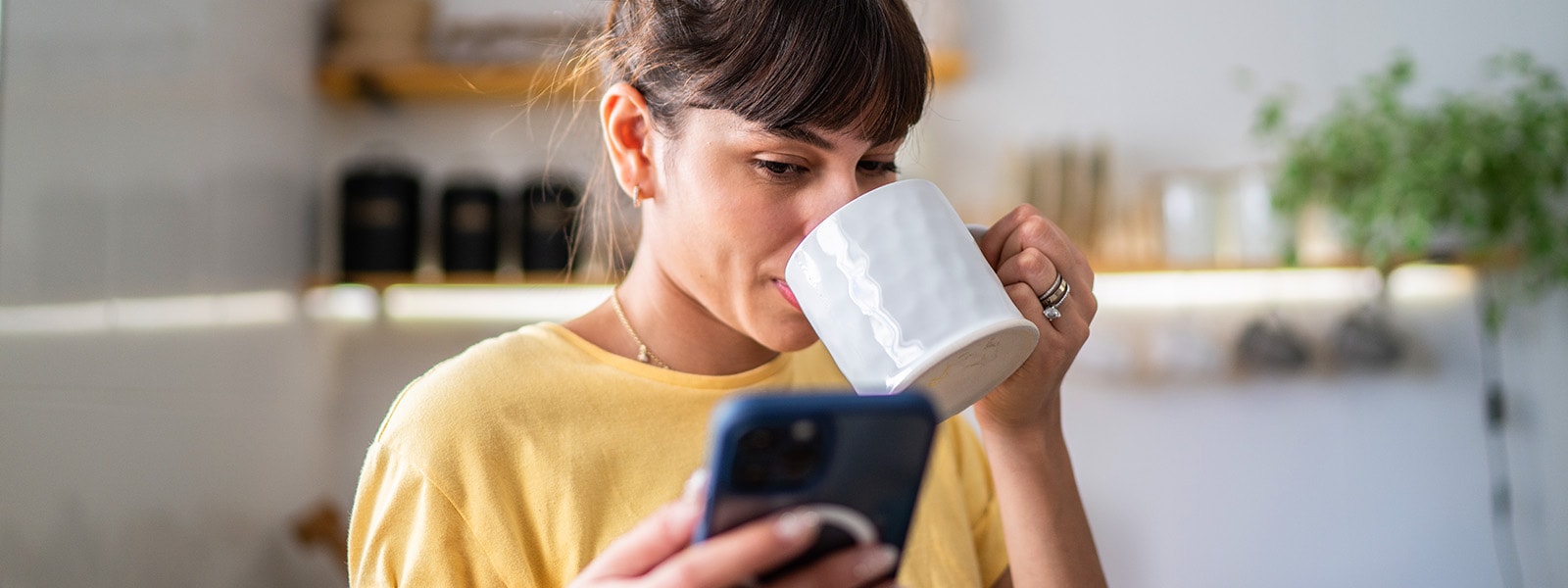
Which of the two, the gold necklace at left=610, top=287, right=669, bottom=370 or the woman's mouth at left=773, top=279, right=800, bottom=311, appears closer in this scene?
the woman's mouth at left=773, top=279, right=800, bottom=311

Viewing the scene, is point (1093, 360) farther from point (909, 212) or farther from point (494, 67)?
point (909, 212)

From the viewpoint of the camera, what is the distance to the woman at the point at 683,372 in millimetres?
719

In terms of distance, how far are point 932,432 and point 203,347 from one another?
217 centimetres

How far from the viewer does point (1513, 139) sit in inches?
98.1

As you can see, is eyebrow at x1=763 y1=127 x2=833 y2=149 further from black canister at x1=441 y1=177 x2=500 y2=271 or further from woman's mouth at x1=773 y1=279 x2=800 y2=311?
black canister at x1=441 y1=177 x2=500 y2=271

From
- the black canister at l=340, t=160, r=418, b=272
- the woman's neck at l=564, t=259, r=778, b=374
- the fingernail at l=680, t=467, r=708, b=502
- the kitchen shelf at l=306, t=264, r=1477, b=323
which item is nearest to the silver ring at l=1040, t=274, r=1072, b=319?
the woman's neck at l=564, t=259, r=778, b=374

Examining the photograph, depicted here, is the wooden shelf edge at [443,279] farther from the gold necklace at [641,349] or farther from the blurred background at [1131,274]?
the gold necklace at [641,349]

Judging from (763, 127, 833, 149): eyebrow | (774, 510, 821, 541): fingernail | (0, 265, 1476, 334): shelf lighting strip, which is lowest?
(0, 265, 1476, 334): shelf lighting strip

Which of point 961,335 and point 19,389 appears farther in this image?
point 19,389

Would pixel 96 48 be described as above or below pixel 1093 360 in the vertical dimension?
above

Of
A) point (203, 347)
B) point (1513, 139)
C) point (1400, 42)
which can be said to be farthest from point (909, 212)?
point (1400, 42)

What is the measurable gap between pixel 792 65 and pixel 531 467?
33cm

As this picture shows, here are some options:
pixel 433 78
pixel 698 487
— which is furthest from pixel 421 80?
pixel 698 487

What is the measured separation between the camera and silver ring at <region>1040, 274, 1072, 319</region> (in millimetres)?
728
